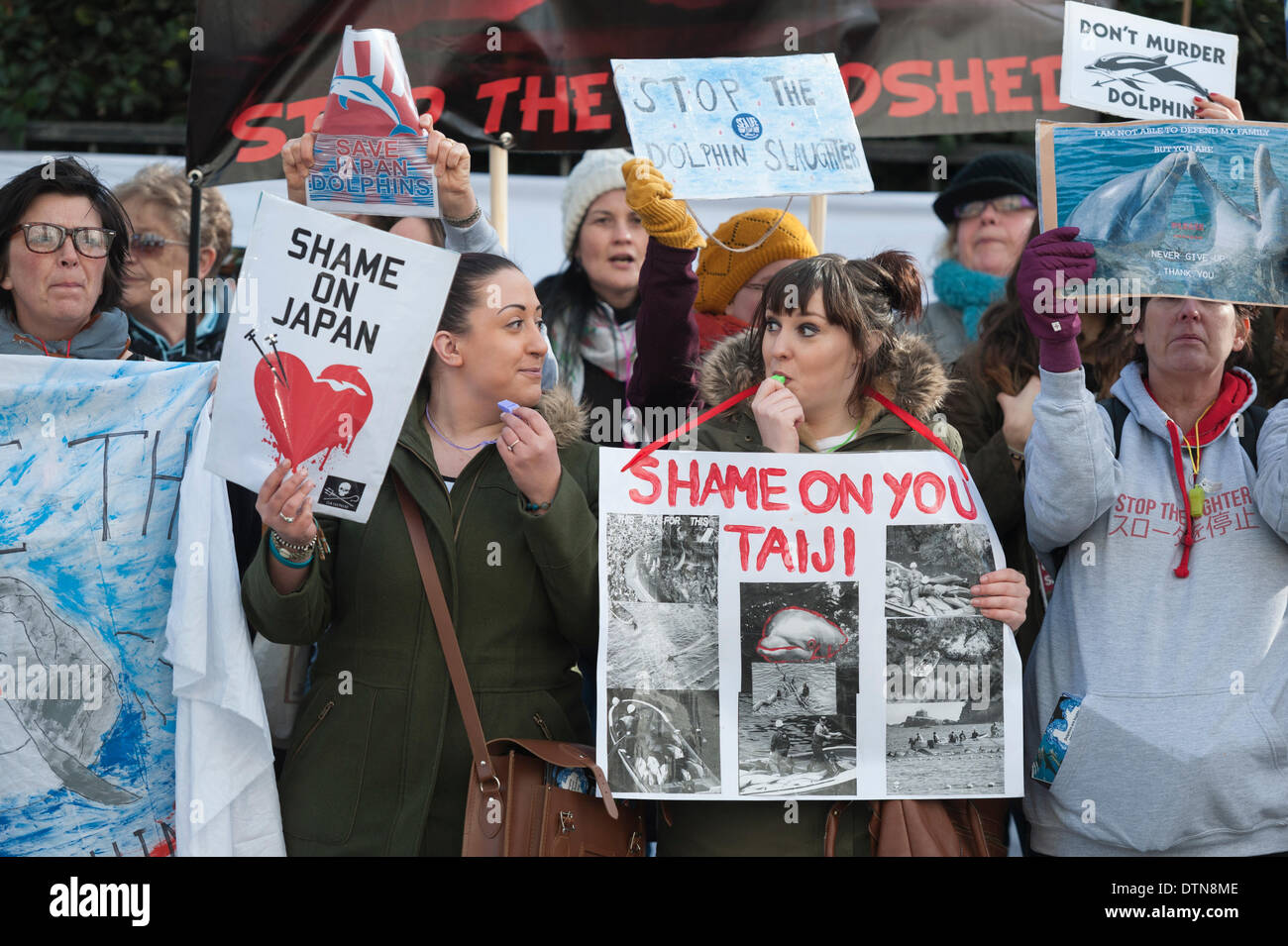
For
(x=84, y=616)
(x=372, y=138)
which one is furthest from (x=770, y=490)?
(x=84, y=616)

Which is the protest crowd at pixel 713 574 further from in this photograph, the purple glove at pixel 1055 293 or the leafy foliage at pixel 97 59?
the leafy foliage at pixel 97 59

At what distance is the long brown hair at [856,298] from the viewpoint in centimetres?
312

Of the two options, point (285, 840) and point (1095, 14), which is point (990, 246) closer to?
point (1095, 14)

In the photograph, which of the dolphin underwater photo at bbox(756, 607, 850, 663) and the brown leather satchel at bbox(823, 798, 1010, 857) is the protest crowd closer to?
the brown leather satchel at bbox(823, 798, 1010, 857)

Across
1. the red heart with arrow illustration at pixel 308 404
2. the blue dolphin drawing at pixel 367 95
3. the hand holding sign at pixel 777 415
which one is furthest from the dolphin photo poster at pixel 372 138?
the hand holding sign at pixel 777 415

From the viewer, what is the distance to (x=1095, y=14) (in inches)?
148

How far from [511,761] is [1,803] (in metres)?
1.09

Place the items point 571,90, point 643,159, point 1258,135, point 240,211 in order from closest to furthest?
point 1258,135 → point 643,159 → point 571,90 → point 240,211

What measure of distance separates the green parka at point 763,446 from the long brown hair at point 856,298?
32 mm

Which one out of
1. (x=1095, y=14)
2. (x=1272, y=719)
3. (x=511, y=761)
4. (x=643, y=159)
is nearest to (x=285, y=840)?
(x=511, y=761)

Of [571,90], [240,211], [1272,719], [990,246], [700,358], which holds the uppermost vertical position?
[240,211]

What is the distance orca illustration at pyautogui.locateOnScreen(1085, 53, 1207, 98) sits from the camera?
3754mm

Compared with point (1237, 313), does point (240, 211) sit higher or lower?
higher

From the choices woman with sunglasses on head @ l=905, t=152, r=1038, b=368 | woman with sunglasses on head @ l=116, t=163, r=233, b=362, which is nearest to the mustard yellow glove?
Result: woman with sunglasses on head @ l=905, t=152, r=1038, b=368
